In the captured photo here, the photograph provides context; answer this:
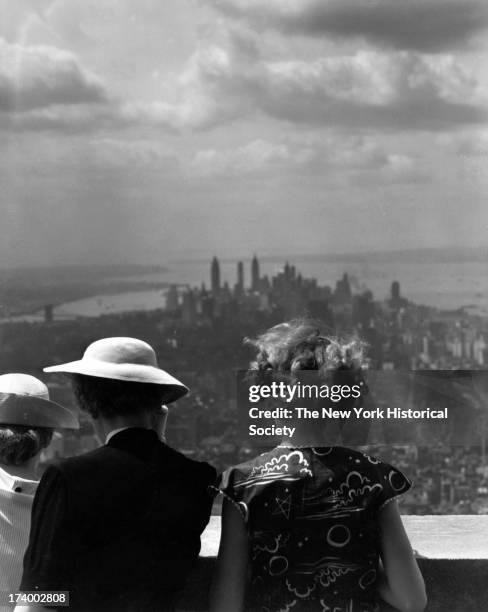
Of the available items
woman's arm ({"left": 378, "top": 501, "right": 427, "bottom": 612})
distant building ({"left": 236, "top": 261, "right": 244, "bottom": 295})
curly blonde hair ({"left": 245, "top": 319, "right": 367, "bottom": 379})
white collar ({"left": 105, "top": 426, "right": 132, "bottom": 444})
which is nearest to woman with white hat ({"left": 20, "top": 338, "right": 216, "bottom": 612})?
white collar ({"left": 105, "top": 426, "right": 132, "bottom": 444})

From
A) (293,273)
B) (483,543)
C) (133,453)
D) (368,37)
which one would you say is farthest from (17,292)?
(483,543)

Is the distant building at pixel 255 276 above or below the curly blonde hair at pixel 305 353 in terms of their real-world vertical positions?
above

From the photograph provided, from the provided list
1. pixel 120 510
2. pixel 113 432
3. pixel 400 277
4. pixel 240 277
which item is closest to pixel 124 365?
pixel 113 432

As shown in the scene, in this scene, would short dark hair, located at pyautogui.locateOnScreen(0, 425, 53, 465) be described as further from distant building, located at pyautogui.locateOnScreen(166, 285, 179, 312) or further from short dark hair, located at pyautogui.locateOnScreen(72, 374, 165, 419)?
distant building, located at pyautogui.locateOnScreen(166, 285, 179, 312)

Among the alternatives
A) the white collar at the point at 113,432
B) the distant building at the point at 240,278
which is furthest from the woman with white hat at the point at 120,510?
the distant building at the point at 240,278

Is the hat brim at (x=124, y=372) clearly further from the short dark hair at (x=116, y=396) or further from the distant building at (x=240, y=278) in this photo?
the distant building at (x=240, y=278)

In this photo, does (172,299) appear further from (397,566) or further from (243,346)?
(397,566)
